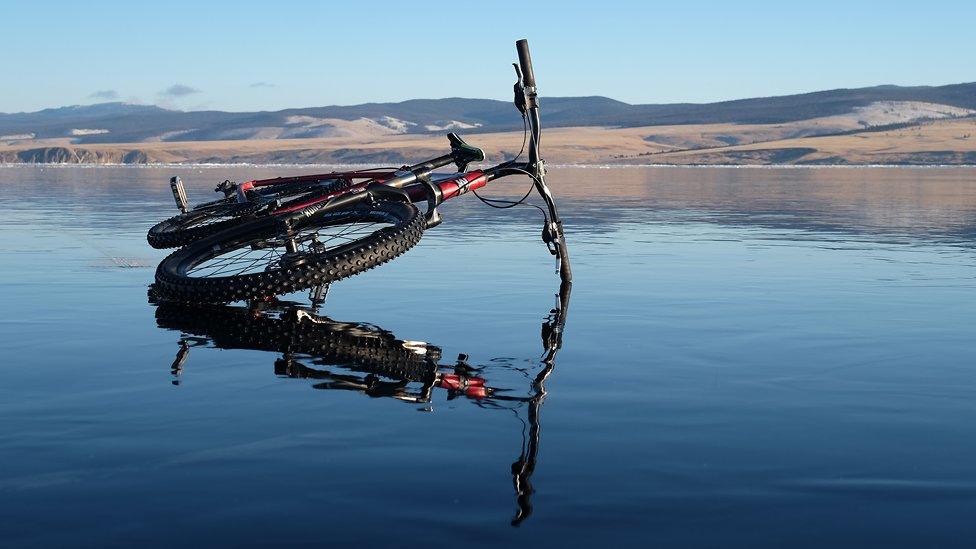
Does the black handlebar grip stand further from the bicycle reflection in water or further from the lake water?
the bicycle reflection in water

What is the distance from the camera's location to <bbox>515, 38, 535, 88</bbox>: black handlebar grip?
45.6 ft

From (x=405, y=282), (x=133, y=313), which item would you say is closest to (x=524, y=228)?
(x=405, y=282)

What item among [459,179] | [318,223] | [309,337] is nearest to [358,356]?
[309,337]

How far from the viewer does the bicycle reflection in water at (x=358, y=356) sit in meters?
7.26

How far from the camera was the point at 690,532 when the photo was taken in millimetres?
4859

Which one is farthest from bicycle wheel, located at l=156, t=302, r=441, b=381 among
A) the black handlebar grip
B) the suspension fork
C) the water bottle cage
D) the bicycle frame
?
the black handlebar grip

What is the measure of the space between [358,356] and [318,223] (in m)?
4.73

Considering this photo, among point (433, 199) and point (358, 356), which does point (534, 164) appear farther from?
point (358, 356)

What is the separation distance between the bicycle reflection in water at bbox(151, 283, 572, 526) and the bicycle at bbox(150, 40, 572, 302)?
344 mm

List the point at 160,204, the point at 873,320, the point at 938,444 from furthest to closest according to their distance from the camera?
the point at 160,204
the point at 873,320
the point at 938,444

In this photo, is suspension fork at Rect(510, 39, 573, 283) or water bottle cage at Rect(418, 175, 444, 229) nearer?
water bottle cage at Rect(418, 175, 444, 229)

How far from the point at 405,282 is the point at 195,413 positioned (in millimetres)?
7176

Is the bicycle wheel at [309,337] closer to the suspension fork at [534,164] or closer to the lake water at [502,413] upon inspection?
the lake water at [502,413]

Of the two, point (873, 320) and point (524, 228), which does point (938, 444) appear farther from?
point (524, 228)
